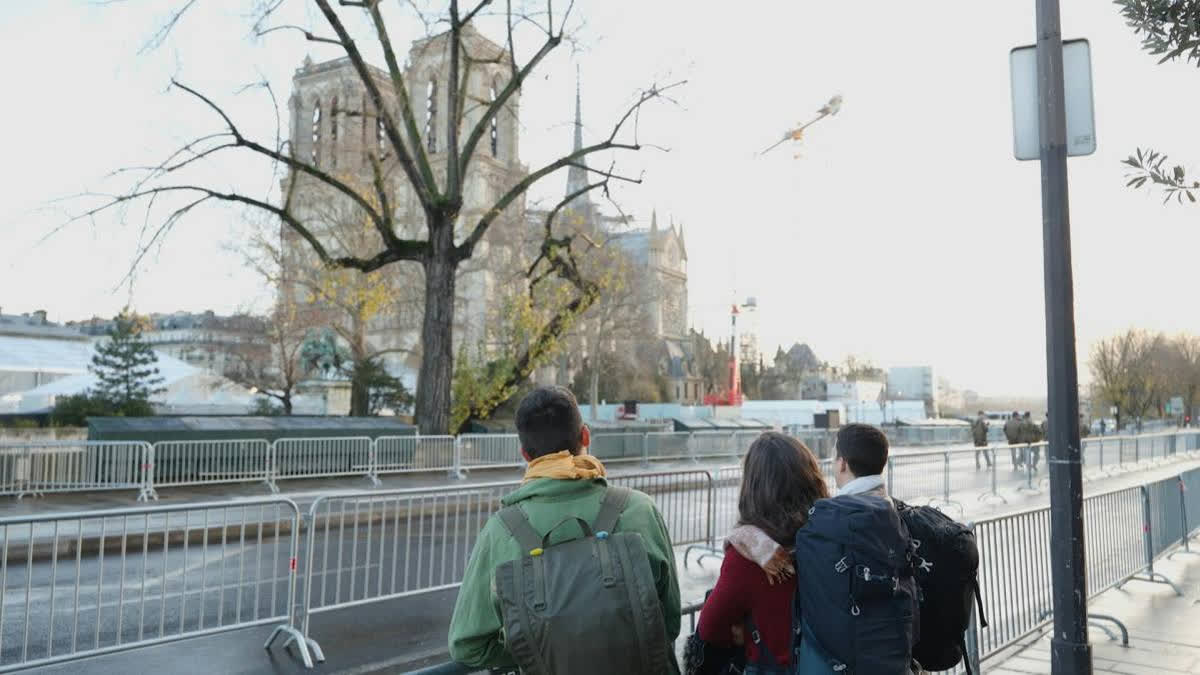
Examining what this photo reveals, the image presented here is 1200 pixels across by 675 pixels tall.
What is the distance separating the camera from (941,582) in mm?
3289

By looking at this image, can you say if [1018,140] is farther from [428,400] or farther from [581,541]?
[428,400]

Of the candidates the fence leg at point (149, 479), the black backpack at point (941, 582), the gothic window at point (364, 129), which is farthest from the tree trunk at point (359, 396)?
the black backpack at point (941, 582)

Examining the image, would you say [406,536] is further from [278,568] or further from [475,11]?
[475,11]

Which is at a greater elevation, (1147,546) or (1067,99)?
(1067,99)

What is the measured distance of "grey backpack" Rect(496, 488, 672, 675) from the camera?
245cm

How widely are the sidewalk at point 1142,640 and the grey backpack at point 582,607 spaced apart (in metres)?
4.52

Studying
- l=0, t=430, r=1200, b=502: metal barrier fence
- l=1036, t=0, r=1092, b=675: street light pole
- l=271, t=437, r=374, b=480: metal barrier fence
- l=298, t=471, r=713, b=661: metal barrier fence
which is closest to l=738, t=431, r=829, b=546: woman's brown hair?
l=1036, t=0, r=1092, b=675: street light pole

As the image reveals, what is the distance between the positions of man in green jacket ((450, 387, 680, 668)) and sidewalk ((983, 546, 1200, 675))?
434cm

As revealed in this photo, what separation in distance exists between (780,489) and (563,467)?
0.72 m

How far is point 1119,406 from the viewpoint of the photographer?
6938 centimetres

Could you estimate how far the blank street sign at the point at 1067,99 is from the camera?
4949mm

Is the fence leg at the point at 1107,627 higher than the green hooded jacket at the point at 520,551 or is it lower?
lower

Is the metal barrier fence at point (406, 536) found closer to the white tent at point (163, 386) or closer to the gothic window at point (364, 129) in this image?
the gothic window at point (364, 129)

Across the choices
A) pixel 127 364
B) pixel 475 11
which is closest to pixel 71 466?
pixel 475 11
